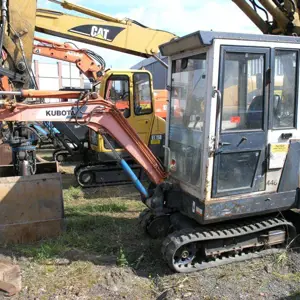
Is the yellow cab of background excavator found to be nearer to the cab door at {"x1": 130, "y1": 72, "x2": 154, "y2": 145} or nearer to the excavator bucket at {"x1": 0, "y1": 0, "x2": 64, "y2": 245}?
the cab door at {"x1": 130, "y1": 72, "x2": 154, "y2": 145}

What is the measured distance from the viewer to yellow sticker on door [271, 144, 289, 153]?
397 cm

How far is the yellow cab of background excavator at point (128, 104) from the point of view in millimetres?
7570

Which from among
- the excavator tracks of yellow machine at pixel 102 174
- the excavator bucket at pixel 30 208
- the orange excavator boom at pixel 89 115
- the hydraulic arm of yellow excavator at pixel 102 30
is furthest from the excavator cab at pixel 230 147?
the excavator tracks of yellow machine at pixel 102 174

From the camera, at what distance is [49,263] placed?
13.9ft

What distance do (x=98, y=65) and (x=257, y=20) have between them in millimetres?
5009

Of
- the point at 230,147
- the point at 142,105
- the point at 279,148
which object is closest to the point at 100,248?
the point at 230,147

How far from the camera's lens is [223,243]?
4.12m

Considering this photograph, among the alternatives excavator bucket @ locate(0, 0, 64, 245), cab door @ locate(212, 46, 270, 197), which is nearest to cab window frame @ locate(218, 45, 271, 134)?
cab door @ locate(212, 46, 270, 197)

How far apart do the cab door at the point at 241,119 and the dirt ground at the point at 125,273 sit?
96cm

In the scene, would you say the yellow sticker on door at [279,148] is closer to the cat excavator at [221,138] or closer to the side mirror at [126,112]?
the cat excavator at [221,138]

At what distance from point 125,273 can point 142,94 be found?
14.8 feet

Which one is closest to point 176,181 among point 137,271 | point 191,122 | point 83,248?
point 191,122

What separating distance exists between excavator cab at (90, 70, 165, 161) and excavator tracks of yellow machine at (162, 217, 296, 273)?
12.7ft

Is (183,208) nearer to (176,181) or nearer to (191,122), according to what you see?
(176,181)
